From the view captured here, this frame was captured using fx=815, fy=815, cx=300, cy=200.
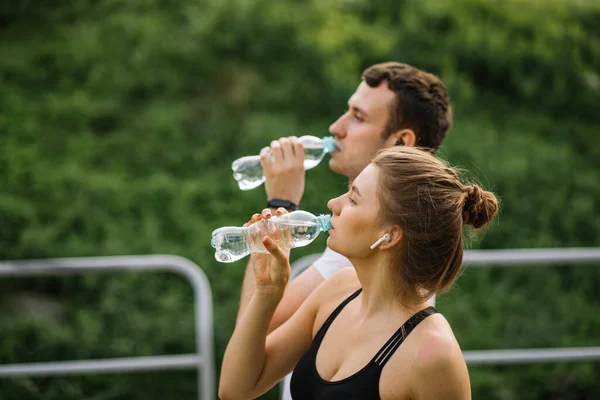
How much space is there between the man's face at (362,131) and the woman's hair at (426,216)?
0.62 metres

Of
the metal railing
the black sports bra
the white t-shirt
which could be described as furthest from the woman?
the metal railing

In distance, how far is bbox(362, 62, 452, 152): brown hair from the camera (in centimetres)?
272

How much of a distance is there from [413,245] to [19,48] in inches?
223

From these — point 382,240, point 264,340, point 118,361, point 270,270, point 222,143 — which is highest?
point 382,240

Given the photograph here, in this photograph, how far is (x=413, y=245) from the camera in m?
2.00

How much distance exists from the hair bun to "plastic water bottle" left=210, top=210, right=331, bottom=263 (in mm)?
366

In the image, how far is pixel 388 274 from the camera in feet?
6.70

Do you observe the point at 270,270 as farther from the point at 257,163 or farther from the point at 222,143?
the point at 222,143

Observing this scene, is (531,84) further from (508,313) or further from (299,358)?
(299,358)

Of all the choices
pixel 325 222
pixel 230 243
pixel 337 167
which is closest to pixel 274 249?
pixel 325 222

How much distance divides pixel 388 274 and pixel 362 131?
0.77 meters

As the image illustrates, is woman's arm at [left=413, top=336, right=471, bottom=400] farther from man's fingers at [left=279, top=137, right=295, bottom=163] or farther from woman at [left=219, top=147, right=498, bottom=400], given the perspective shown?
man's fingers at [left=279, top=137, right=295, bottom=163]

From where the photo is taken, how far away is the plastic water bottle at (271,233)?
2178 mm

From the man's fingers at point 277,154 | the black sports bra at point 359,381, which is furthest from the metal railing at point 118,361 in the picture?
the black sports bra at point 359,381
